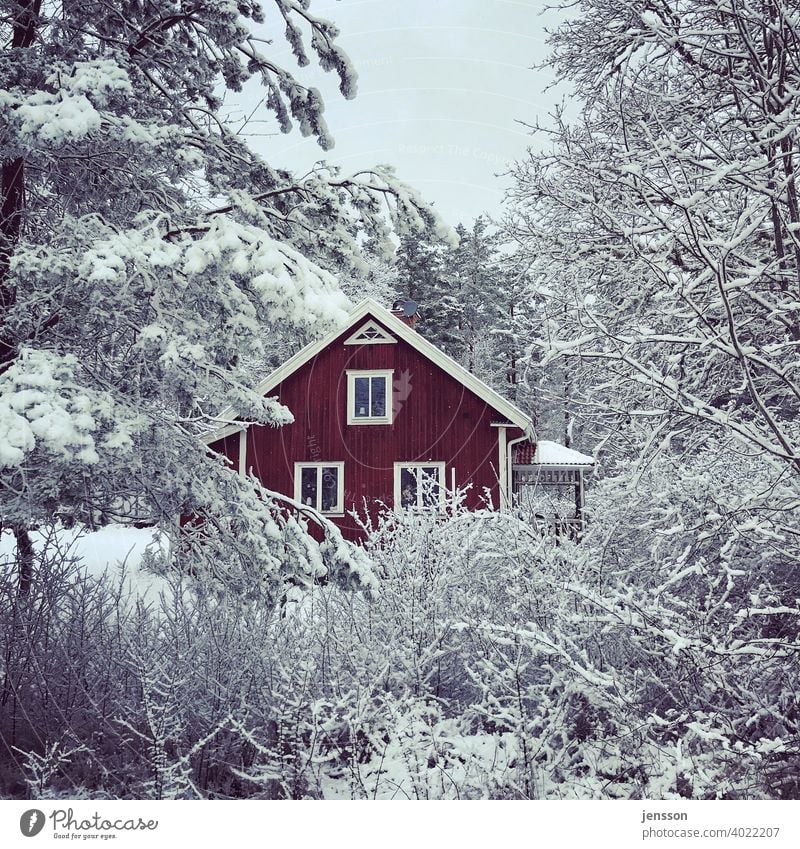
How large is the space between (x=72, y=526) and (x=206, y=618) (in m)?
1.16

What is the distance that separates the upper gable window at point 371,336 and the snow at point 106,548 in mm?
9439

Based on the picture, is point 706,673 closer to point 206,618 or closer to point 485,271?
point 206,618

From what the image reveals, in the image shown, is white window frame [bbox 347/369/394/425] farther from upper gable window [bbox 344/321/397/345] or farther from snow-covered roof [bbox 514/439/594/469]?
snow-covered roof [bbox 514/439/594/469]

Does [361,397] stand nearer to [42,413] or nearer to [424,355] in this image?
[424,355]

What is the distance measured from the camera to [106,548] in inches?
232

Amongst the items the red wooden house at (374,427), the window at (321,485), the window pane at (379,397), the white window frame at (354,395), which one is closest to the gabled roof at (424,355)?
the red wooden house at (374,427)

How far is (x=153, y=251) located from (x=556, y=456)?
1169 cm

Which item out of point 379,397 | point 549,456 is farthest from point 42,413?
point 549,456

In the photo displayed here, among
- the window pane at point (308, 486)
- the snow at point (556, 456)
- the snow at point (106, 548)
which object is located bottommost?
the snow at point (106, 548)

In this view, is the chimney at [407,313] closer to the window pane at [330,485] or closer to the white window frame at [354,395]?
the white window frame at [354,395]

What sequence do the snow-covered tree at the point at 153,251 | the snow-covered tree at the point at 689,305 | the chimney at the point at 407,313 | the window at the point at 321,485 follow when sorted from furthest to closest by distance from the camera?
the window at the point at 321,485
the chimney at the point at 407,313
the snow-covered tree at the point at 153,251
the snow-covered tree at the point at 689,305

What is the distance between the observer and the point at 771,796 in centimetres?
361

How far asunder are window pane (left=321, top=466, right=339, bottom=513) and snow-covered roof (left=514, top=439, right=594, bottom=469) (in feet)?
13.2

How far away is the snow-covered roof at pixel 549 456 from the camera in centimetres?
1407
